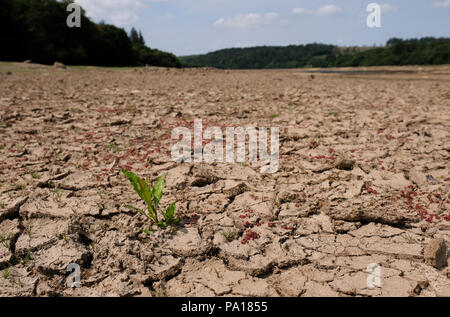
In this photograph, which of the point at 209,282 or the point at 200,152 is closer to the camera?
the point at 209,282

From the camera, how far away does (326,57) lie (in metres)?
76.1

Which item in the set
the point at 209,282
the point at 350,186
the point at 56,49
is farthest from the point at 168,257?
the point at 56,49

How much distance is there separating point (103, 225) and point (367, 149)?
143 inches

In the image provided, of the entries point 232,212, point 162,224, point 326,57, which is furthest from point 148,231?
point 326,57

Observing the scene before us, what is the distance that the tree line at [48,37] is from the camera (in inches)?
1000

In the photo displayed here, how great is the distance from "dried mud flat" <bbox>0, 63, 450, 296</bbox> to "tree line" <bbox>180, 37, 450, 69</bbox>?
21.3 meters

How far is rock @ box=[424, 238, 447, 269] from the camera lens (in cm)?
221

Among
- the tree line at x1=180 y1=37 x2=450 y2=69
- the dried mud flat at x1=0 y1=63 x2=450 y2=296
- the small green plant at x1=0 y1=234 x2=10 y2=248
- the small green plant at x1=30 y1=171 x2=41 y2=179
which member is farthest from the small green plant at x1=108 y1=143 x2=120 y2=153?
the tree line at x1=180 y1=37 x2=450 y2=69

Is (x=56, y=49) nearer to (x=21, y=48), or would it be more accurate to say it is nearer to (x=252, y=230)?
(x=21, y=48)

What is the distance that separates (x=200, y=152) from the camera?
4434mm

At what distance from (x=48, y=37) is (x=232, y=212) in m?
30.3

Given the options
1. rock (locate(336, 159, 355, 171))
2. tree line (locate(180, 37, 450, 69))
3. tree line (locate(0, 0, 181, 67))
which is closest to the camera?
rock (locate(336, 159, 355, 171))

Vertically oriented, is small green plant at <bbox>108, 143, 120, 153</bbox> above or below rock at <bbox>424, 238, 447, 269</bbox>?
above

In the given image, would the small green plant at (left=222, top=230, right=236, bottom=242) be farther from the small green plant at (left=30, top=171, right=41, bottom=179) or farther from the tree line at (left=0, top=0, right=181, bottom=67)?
the tree line at (left=0, top=0, right=181, bottom=67)
